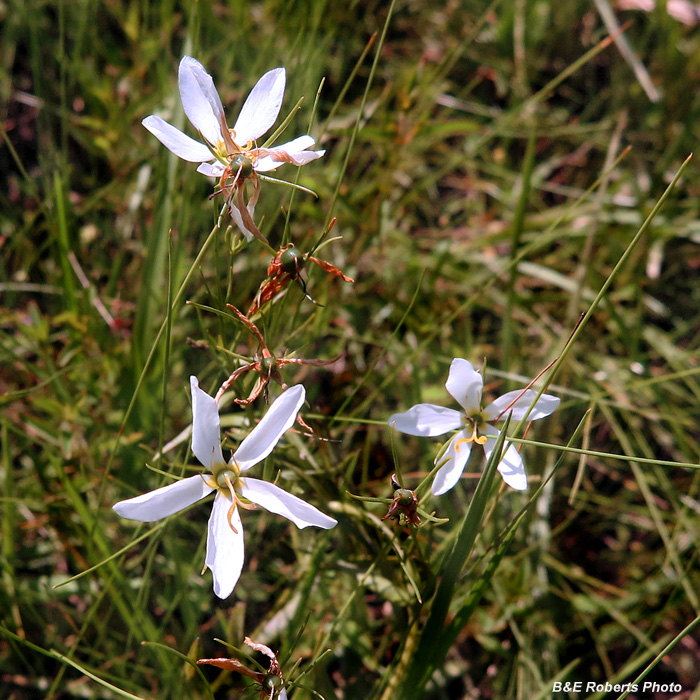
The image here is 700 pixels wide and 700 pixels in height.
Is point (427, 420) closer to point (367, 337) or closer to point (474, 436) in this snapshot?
point (474, 436)

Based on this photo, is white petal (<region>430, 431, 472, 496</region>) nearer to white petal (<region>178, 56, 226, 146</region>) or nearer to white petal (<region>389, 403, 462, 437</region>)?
white petal (<region>389, 403, 462, 437</region>)

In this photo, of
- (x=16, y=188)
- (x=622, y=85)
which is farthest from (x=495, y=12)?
(x=16, y=188)

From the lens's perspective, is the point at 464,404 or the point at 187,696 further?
the point at 187,696

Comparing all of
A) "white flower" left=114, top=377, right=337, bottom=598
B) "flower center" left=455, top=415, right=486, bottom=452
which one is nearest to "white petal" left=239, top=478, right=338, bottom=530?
"white flower" left=114, top=377, right=337, bottom=598

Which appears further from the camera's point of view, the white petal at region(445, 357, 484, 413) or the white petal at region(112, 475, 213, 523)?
the white petal at region(445, 357, 484, 413)

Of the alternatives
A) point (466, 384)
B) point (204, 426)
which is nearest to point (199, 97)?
point (204, 426)

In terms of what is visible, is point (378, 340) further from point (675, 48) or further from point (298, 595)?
point (675, 48)

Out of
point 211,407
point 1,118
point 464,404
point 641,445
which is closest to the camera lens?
point 211,407
